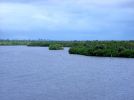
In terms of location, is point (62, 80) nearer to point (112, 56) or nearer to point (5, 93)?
point (5, 93)

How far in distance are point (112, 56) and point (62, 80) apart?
109 ft

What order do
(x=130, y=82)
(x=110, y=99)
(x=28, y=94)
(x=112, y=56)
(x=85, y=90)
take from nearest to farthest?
1. (x=110, y=99)
2. (x=28, y=94)
3. (x=85, y=90)
4. (x=130, y=82)
5. (x=112, y=56)

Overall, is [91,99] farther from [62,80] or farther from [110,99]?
[62,80]

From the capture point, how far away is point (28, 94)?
26.4 metres

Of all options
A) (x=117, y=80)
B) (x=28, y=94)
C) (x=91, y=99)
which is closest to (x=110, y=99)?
(x=91, y=99)

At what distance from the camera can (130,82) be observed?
3278 centimetres

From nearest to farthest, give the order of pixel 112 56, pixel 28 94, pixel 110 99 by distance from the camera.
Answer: pixel 110 99 → pixel 28 94 → pixel 112 56

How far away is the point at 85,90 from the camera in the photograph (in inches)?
1120

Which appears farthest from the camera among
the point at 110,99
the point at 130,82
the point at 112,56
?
the point at 112,56

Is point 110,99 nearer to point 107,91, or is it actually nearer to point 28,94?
point 107,91

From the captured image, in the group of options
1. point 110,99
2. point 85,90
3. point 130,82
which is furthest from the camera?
point 130,82

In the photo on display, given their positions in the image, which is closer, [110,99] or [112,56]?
[110,99]

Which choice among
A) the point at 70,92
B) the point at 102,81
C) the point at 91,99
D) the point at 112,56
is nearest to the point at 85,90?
the point at 70,92

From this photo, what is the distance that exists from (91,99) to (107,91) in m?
3.39
